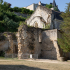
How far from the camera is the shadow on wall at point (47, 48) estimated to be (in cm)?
1919

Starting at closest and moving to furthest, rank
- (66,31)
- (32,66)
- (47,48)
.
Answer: (32,66) → (66,31) → (47,48)

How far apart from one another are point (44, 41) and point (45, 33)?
1352mm

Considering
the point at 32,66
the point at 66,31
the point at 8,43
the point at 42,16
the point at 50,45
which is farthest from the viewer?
the point at 42,16

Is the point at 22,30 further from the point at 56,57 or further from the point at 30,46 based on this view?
the point at 56,57

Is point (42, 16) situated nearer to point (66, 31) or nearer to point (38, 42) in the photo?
point (38, 42)

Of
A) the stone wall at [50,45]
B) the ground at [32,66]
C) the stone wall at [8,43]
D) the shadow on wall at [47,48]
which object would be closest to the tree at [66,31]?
the stone wall at [50,45]

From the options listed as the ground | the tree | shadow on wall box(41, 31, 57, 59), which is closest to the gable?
shadow on wall box(41, 31, 57, 59)

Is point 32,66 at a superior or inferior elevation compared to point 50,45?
inferior

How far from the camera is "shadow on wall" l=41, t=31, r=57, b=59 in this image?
63.0ft

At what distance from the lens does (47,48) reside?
19859mm

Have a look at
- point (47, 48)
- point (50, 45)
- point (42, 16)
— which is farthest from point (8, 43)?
point (42, 16)

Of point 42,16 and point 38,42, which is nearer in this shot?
point 38,42

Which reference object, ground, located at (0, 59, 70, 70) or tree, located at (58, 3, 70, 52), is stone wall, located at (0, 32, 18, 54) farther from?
ground, located at (0, 59, 70, 70)

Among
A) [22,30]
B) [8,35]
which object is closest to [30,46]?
[22,30]
